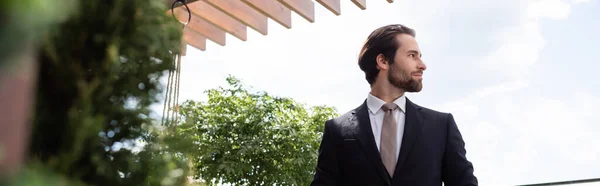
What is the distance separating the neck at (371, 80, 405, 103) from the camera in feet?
7.50

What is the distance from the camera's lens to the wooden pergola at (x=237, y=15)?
3384mm

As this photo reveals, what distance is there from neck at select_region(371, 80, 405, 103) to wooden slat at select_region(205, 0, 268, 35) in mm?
1370

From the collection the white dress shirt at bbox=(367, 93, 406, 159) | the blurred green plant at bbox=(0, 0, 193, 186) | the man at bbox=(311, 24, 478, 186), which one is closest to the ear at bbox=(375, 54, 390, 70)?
the man at bbox=(311, 24, 478, 186)

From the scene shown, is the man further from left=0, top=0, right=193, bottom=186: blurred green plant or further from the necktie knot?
left=0, top=0, right=193, bottom=186: blurred green plant

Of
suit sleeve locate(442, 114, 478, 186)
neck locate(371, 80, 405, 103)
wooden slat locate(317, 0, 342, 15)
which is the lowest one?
suit sleeve locate(442, 114, 478, 186)

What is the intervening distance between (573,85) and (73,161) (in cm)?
973

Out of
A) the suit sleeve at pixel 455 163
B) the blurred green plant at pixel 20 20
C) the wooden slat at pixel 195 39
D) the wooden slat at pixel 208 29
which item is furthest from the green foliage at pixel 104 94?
the wooden slat at pixel 195 39

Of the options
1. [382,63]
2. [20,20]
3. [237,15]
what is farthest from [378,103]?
[20,20]

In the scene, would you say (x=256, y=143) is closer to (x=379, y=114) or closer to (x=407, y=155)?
(x=379, y=114)

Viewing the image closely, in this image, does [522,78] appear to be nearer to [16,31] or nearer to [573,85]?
[573,85]

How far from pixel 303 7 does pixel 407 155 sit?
67.8 inches

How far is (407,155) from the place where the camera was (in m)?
2.06

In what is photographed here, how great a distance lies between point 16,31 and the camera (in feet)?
1.29

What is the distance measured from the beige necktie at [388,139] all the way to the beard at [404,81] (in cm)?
9
